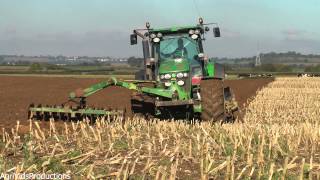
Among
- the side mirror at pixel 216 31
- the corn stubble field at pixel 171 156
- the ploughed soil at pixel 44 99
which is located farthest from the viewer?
the ploughed soil at pixel 44 99

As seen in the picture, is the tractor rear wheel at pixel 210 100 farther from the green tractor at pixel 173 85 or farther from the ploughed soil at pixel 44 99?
the ploughed soil at pixel 44 99

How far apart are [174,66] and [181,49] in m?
0.62

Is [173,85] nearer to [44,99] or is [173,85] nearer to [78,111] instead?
[78,111]

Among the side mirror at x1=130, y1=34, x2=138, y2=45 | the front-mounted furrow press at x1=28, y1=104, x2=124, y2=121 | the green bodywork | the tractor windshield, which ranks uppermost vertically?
the side mirror at x1=130, y1=34, x2=138, y2=45

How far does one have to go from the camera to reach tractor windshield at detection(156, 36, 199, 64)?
1198 centimetres

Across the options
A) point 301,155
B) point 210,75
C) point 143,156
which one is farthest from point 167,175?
point 210,75

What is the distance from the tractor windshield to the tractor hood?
0.75ft

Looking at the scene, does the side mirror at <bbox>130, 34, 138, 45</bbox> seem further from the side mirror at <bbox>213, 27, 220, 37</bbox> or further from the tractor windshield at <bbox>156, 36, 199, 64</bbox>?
the side mirror at <bbox>213, 27, 220, 37</bbox>

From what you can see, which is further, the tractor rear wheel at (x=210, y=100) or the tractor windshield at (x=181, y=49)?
the tractor windshield at (x=181, y=49)

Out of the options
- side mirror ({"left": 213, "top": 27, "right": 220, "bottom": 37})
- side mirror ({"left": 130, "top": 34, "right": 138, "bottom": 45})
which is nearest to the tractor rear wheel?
side mirror ({"left": 213, "top": 27, "right": 220, "bottom": 37})

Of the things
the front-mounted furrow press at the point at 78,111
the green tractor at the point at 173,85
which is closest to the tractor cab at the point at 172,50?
the green tractor at the point at 173,85

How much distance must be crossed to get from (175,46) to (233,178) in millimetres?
7376

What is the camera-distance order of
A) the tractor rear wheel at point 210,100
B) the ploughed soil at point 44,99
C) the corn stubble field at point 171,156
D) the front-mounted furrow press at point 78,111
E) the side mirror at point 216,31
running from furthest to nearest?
1. the ploughed soil at point 44,99
2. the side mirror at point 216,31
3. the front-mounted furrow press at point 78,111
4. the tractor rear wheel at point 210,100
5. the corn stubble field at point 171,156

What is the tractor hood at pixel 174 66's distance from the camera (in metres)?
11.5
